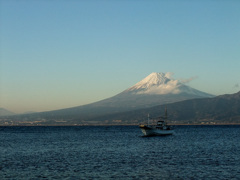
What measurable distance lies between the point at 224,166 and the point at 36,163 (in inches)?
1060

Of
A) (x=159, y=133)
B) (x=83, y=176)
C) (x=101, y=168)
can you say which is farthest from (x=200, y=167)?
(x=159, y=133)

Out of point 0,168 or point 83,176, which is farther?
point 0,168

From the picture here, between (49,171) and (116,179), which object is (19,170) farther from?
(116,179)

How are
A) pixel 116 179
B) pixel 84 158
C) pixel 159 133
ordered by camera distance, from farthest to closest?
pixel 159 133
pixel 84 158
pixel 116 179

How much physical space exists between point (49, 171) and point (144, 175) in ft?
40.1

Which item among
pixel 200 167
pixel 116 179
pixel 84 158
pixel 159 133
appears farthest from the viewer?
pixel 159 133

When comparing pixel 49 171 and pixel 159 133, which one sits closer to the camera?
pixel 49 171

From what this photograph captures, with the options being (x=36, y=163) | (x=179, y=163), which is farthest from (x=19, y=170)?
(x=179, y=163)

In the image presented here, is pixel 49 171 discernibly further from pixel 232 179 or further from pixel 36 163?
pixel 232 179

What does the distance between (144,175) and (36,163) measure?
19.0 m

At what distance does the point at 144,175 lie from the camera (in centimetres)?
4853

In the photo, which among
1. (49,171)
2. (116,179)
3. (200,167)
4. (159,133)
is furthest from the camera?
(159,133)

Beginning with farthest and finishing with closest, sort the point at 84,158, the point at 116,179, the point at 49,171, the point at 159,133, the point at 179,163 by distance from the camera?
1. the point at 159,133
2. the point at 84,158
3. the point at 179,163
4. the point at 49,171
5. the point at 116,179

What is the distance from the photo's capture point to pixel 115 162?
200 feet
